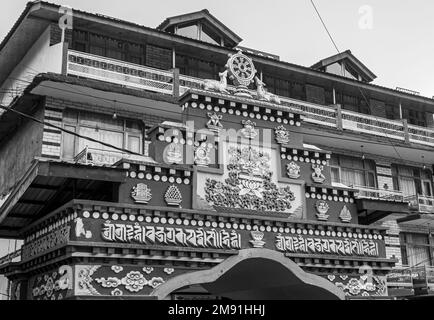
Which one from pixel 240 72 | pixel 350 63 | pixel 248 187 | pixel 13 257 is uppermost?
pixel 350 63

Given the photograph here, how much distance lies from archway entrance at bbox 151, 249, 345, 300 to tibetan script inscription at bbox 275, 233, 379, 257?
1.48 feet

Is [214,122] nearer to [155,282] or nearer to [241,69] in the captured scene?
[241,69]

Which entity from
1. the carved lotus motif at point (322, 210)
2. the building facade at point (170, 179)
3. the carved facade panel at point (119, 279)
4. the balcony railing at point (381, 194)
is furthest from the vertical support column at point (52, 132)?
the balcony railing at point (381, 194)

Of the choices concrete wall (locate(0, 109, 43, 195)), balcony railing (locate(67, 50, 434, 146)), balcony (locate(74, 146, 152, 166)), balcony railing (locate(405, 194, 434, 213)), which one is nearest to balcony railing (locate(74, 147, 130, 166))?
balcony (locate(74, 146, 152, 166))

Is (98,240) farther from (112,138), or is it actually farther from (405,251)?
(405,251)

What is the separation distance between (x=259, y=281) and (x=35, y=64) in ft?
40.1

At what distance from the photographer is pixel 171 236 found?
14.4 m

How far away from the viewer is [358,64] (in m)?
30.4

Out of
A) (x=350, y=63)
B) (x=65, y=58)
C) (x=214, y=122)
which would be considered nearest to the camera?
(x=214, y=122)

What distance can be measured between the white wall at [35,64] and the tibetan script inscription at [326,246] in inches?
383

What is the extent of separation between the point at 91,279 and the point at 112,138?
8.64 m

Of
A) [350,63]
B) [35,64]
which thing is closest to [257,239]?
[35,64]
